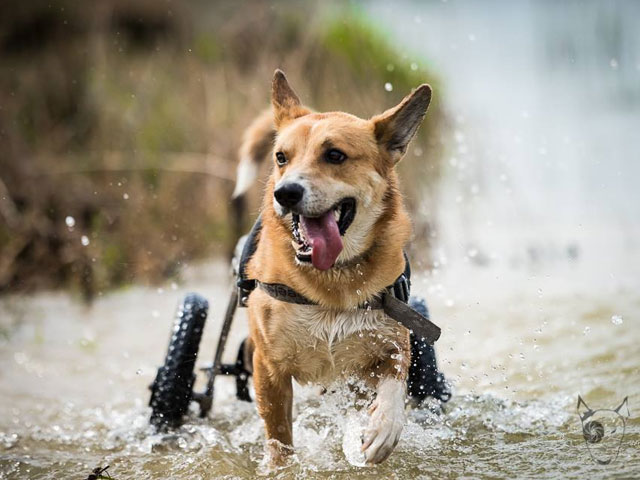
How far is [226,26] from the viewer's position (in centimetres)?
1048

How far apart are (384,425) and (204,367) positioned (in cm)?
138

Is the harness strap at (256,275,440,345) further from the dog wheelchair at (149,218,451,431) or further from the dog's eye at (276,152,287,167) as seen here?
the dog's eye at (276,152,287,167)

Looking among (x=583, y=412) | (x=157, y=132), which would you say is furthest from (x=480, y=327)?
(x=157, y=132)

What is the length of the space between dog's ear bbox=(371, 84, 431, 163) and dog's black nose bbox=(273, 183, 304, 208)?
0.58m

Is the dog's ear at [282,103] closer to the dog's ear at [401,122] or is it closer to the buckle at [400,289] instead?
the dog's ear at [401,122]

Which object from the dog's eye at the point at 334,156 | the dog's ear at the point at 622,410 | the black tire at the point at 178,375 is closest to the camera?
the dog's eye at the point at 334,156

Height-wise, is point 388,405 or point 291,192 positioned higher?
point 291,192

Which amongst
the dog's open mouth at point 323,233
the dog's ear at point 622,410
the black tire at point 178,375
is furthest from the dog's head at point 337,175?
the dog's ear at point 622,410

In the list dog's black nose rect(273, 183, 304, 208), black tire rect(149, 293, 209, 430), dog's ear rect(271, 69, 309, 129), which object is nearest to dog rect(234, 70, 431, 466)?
dog's black nose rect(273, 183, 304, 208)

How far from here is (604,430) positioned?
3420mm

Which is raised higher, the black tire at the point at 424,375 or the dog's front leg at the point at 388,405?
the black tire at the point at 424,375

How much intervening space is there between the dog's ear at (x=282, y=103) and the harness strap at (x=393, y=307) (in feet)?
2.99

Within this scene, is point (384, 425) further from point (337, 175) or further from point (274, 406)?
point (337, 175)

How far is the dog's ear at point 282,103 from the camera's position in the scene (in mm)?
3675
